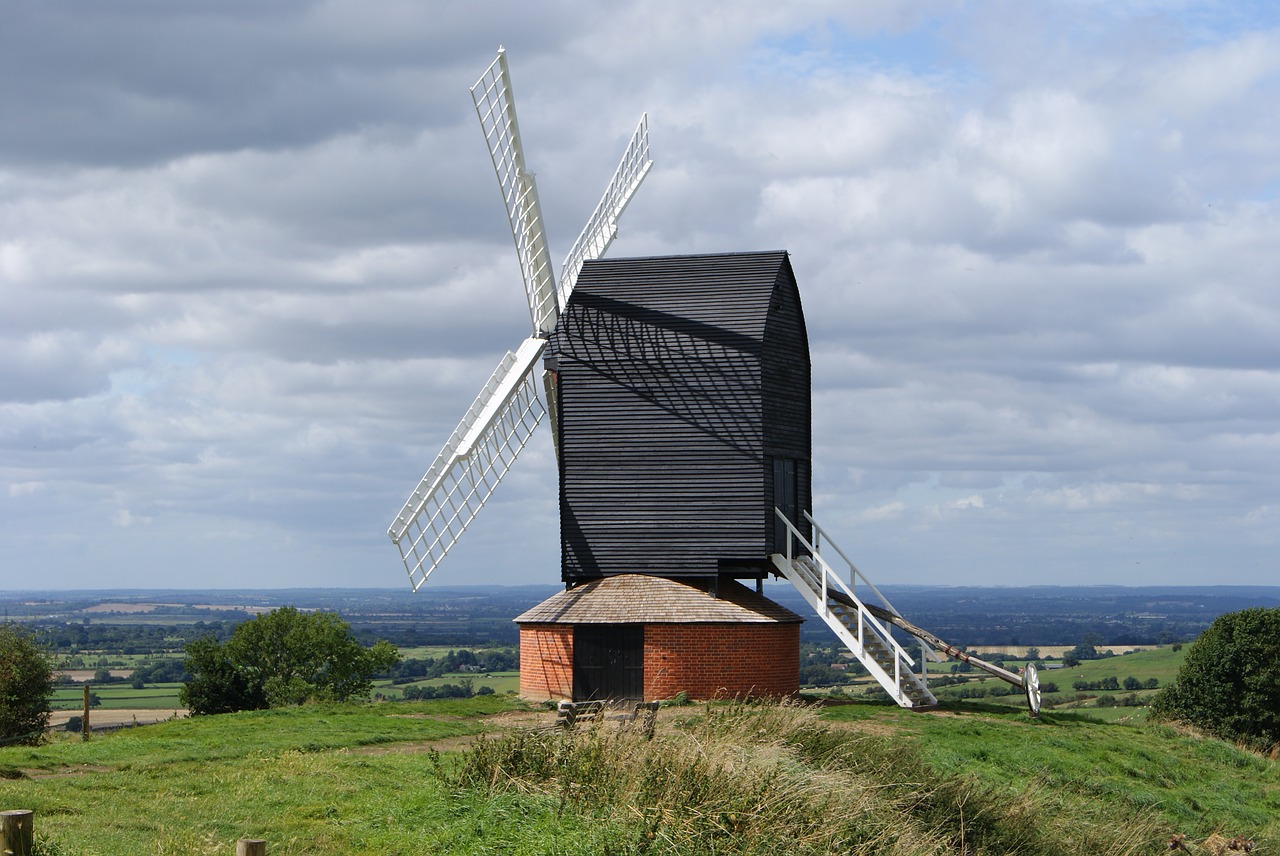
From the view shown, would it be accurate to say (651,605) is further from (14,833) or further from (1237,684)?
(14,833)

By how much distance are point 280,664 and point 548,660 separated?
38.0ft

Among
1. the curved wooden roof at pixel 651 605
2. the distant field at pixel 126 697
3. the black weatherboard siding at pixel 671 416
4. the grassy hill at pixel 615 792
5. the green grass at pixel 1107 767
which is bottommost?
the distant field at pixel 126 697

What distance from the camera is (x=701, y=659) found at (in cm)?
2669

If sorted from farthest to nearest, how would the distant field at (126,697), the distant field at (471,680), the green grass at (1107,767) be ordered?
1. the distant field at (471,680)
2. the distant field at (126,697)
3. the green grass at (1107,767)

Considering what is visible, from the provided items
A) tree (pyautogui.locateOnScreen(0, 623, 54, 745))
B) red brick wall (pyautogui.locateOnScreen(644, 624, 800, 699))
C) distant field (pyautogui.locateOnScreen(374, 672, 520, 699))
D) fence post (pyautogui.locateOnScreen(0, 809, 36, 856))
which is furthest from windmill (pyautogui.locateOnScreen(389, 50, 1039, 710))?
distant field (pyautogui.locateOnScreen(374, 672, 520, 699))

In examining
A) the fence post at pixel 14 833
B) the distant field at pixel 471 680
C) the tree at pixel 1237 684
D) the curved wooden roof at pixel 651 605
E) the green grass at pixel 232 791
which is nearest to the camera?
the fence post at pixel 14 833

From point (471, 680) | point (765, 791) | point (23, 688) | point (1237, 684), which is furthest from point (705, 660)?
point (471, 680)

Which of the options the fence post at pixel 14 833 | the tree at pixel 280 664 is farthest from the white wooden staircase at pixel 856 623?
the fence post at pixel 14 833

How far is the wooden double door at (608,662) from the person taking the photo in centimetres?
Result: 2683

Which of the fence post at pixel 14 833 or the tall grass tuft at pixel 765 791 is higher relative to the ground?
the fence post at pixel 14 833

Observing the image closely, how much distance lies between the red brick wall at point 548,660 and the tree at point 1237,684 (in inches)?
549

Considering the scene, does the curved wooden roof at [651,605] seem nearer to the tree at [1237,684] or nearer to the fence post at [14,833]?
the tree at [1237,684]

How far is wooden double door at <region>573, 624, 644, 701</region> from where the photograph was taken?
26.8 metres

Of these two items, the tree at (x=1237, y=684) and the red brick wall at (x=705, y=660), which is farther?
the tree at (x=1237, y=684)
